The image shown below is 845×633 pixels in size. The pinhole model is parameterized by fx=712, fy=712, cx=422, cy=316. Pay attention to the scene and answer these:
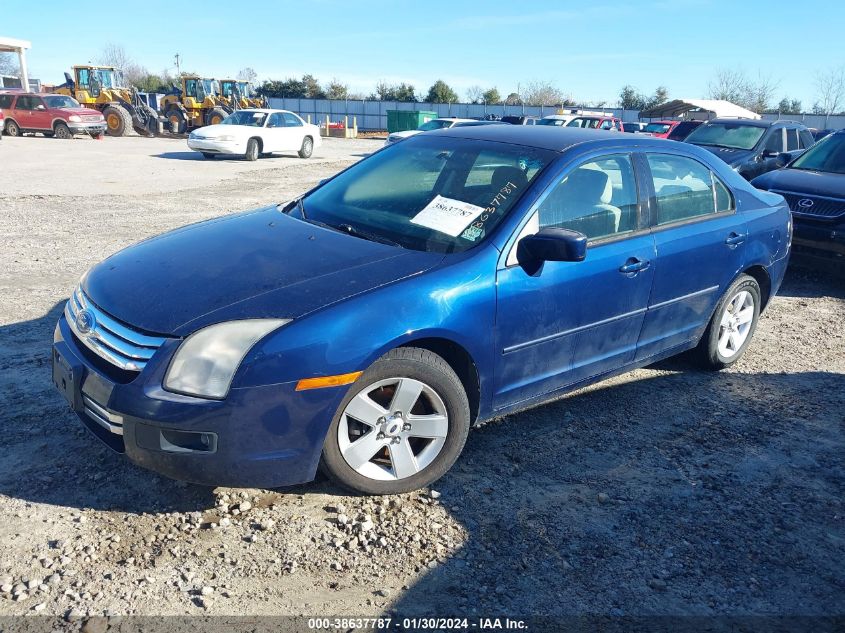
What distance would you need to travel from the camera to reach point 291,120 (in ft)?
76.1

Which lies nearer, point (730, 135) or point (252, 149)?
point (730, 135)

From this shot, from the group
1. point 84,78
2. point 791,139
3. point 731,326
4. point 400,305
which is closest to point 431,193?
point 400,305

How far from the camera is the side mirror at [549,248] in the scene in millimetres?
3307

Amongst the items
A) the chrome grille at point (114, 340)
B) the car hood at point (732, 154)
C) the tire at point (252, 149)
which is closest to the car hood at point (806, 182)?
the car hood at point (732, 154)

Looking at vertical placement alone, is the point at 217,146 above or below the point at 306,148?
above

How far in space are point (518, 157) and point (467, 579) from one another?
2.24 m

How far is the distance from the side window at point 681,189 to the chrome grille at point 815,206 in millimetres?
3231

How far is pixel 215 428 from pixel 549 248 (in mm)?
1696

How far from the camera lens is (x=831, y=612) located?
2.71 m

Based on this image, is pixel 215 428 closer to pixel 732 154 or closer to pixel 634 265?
pixel 634 265

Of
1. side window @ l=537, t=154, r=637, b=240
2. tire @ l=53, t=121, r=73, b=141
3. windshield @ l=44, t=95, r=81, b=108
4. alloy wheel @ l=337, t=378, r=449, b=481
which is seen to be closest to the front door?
side window @ l=537, t=154, r=637, b=240

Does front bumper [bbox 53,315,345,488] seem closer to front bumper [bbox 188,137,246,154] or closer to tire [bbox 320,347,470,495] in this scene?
tire [bbox 320,347,470,495]

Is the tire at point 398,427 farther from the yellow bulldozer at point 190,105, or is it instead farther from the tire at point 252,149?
the yellow bulldozer at point 190,105

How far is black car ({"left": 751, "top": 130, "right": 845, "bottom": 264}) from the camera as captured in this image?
7180 mm
